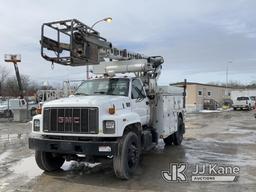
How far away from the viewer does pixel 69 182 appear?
8.27 metres

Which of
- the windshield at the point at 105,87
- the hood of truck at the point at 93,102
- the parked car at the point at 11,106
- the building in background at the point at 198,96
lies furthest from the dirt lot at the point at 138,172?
the building in background at the point at 198,96

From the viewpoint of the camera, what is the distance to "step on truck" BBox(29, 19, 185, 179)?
808 centimetres

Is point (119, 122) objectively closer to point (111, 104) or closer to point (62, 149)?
point (111, 104)

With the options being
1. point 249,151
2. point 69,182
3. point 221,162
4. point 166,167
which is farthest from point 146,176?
point 249,151

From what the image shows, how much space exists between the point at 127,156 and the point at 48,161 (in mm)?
2182

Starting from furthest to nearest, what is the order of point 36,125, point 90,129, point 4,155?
point 4,155, point 36,125, point 90,129

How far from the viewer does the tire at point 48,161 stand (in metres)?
9.08

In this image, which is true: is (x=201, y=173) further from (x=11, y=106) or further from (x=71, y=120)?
(x=11, y=106)

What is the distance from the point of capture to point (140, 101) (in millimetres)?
9961

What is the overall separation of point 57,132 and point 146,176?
2315 millimetres

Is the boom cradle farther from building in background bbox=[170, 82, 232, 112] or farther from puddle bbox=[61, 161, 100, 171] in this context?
building in background bbox=[170, 82, 232, 112]

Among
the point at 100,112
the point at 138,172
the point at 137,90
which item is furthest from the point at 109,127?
the point at 137,90

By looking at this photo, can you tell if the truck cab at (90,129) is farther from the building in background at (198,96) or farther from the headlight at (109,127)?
the building in background at (198,96)

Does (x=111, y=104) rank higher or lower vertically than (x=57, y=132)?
higher
